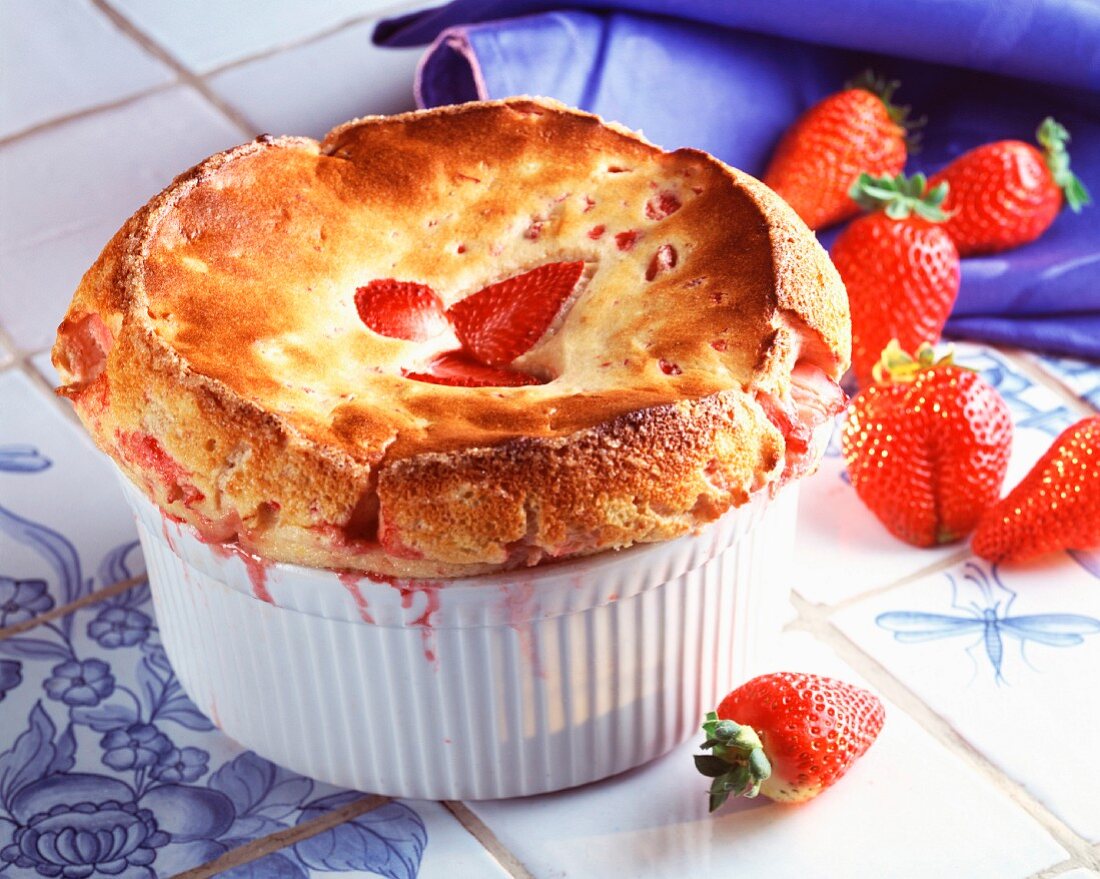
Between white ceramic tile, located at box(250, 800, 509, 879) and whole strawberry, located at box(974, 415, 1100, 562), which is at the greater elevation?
whole strawberry, located at box(974, 415, 1100, 562)

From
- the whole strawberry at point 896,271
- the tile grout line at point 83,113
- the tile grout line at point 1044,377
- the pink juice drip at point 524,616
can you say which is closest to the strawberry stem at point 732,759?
the pink juice drip at point 524,616

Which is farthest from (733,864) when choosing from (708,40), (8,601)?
(708,40)

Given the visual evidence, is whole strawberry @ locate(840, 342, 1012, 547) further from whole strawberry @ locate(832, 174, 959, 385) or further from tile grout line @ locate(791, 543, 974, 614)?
whole strawberry @ locate(832, 174, 959, 385)

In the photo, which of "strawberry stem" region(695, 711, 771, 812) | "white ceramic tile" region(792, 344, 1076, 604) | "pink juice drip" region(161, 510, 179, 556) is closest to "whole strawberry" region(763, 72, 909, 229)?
"white ceramic tile" region(792, 344, 1076, 604)

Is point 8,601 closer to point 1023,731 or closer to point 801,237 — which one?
point 801,237

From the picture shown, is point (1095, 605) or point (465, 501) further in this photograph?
point (1095, 605)

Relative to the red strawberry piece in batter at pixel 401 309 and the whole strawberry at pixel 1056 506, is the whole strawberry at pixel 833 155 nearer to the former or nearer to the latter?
the whole strawberry at pixel 1056 506

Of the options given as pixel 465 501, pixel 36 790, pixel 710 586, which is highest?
pixel 465 501
